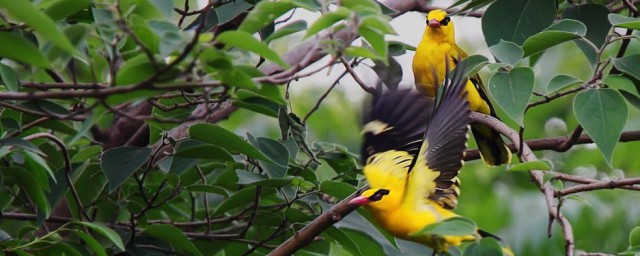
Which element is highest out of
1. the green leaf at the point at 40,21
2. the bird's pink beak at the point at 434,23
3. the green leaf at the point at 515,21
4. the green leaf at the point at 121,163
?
the green leaf at the point at 40,21

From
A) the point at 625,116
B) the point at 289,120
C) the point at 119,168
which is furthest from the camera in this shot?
the point at 289,120

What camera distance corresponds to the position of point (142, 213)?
1816mm

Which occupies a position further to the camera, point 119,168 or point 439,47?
point 439,47

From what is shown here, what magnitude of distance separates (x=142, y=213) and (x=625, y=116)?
89 cm

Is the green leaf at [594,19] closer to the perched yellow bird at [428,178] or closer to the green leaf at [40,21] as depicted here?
the perched yellow bird at [428,178]

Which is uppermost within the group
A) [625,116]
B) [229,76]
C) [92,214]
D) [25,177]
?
[229,76]

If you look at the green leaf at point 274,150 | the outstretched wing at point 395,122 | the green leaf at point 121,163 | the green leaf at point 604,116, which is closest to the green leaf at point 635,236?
the green leaf at point 604,116

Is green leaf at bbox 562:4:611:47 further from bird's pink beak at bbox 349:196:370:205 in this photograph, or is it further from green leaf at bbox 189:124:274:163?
green leaf at bbox 189:124:274:163

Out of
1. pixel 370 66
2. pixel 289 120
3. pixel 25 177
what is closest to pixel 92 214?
pixel 25 177

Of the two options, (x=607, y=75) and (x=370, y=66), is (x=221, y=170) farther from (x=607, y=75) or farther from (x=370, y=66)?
(x=607, y=75)

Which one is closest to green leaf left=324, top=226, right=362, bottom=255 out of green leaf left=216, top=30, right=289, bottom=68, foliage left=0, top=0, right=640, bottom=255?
foliage left=0, top=0, right=640, bottom=255

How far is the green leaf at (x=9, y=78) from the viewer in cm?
127

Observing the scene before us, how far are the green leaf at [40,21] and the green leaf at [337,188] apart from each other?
77 cm

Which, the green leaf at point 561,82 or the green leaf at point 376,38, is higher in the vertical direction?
the green leaf at point 376,38
